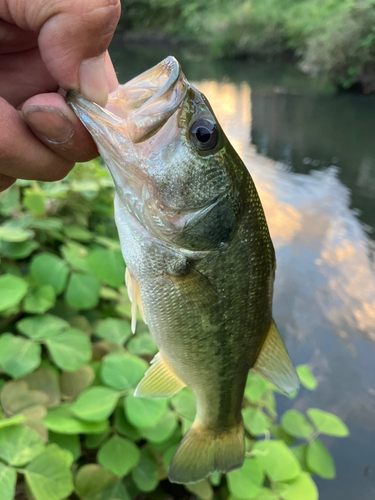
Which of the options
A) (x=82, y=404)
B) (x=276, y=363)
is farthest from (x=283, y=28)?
(x=82, y=404)

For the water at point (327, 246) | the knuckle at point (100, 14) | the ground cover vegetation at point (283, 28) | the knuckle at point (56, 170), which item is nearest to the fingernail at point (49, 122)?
the knuckle at point (56, 170)

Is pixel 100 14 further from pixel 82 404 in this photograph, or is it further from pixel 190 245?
pixel 82 404

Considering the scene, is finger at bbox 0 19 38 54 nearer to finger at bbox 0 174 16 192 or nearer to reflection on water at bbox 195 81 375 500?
finger at bbox 0 174 16 192

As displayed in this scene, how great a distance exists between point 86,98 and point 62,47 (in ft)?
0.38

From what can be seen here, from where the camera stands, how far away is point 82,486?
1.26 m

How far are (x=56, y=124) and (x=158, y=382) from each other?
843mm

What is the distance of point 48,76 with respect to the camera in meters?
1.10

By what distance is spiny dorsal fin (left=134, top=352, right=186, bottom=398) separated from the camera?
1168 mm

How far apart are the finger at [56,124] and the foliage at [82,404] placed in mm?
675

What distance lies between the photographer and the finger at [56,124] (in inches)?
34.9

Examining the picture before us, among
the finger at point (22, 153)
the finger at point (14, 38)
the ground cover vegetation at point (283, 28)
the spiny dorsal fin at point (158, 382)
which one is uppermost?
the ground cover vegetation at point (283, 28)

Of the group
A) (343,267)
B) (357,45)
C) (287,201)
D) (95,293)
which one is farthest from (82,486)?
(357,45)

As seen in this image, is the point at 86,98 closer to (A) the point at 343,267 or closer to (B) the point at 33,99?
(B) the point at 33,99

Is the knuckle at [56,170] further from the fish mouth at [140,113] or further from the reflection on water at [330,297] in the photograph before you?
the reflection on water at [330,297]
